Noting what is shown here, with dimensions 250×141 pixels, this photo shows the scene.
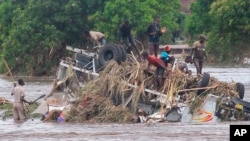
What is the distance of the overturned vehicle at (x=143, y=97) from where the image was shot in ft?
78.5

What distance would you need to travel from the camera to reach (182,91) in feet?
79.9

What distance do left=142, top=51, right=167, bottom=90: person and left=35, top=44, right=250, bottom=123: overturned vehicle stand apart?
0.53ft

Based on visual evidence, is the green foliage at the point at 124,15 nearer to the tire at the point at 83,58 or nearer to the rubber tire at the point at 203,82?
the tire at the point at 83,58

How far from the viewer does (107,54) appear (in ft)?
83.7

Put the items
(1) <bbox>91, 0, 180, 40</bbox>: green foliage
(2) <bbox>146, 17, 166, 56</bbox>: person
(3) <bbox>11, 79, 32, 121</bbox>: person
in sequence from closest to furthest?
(3) <bbox>11, 79, 32, 121</bbox>: person
(2) <bbox>146, 17, 166, 56</bbox>: person
(1) <bbox>91, 0, 180, 40</bbox>: green foliage

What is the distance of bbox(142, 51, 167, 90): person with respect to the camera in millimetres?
24172

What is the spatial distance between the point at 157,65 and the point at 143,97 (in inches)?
35.6

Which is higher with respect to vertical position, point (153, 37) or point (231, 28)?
point (231, 28)

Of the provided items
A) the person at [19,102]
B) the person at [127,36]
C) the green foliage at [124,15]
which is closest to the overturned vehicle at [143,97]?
the person at [127,36]

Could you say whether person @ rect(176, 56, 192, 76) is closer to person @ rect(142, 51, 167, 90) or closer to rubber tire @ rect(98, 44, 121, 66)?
person @ rect(142, 51, 167, 90)

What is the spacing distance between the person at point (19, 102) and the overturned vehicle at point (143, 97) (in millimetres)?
1056

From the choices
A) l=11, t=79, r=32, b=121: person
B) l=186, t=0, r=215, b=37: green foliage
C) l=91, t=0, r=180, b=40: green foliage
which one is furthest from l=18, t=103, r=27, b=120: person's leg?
l=186, t=0, r=215, b=37: green foliage

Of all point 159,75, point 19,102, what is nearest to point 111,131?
point 159,75

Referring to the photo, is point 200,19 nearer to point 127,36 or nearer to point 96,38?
point 96,38
